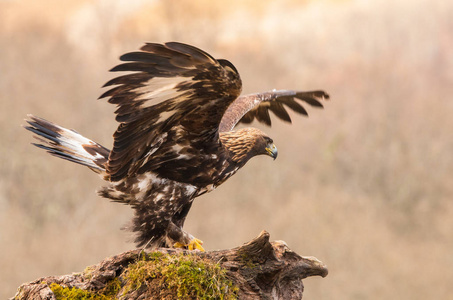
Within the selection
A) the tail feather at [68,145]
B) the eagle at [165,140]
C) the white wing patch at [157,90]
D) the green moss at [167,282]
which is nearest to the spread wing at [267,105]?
the eagle at [165,140]

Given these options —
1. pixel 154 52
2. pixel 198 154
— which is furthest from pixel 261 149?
pixel 154 52

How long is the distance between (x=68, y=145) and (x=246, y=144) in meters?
1.79

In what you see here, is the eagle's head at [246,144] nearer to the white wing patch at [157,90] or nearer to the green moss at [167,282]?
the white wing patch at [157,90]

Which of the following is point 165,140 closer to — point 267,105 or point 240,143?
point 240,143

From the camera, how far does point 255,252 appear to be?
3.82 meters

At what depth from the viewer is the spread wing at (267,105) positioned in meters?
6.16

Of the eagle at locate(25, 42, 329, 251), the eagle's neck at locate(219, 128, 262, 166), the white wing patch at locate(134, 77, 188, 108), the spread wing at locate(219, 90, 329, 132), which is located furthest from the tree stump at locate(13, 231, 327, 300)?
the spread wing at locate(219, 90, 329, 132)

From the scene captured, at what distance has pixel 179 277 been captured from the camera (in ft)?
11.5

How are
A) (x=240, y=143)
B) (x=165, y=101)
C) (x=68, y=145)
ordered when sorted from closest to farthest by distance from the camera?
(x=165, y=101) < (x=68, y=145) < (x=240, y=143)

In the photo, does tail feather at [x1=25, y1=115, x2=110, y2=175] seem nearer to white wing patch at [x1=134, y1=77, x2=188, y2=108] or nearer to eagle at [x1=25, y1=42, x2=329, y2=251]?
eagle at [x1=25, y1=42, x2=329, y2=251]

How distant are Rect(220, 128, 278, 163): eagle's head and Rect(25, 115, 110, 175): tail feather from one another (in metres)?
1.23

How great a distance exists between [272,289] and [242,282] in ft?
1.02

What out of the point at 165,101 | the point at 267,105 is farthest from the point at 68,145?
the point at 267,105

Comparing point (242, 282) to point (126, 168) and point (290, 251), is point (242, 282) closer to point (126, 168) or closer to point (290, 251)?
point (290, 251)
